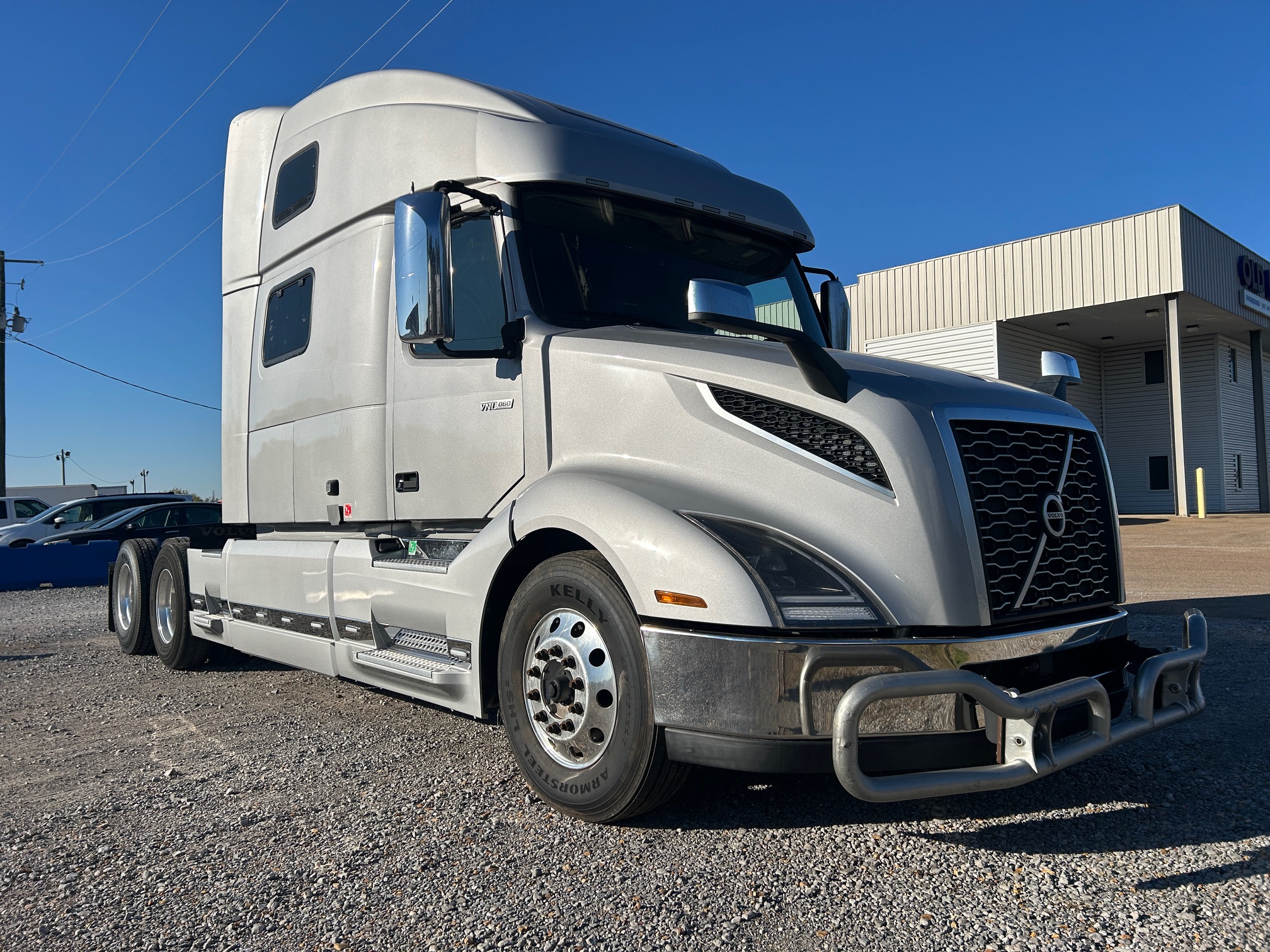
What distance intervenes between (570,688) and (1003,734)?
1504 millimetres

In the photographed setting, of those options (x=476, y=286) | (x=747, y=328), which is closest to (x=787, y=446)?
(x=747, y=328)

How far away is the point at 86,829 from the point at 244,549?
9.16ft

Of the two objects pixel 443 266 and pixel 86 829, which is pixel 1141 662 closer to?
pixel 443 266

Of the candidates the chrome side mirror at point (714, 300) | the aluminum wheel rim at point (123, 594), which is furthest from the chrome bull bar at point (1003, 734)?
the aluminum wheel rim at point (123, 594)

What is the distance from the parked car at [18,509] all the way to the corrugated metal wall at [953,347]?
2311 cm

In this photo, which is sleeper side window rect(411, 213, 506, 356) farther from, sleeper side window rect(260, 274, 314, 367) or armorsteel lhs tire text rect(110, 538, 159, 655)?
armorsteel lhs tire text rect(110, 538, 159, 655)

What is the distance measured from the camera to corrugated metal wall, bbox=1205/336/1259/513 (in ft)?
97.8

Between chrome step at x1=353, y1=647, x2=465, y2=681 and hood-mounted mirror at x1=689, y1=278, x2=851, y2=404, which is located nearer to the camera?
hood-mounted mirror at x1=689, y1=278, x2=851, y2=404

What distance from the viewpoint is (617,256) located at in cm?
433

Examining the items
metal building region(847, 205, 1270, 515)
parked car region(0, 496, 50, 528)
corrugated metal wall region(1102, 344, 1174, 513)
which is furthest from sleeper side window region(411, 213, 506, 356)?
corrugated metal wall region(1102, 344, 1174, 513)

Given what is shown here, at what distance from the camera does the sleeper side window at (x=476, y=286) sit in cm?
419

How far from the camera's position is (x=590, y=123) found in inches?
184

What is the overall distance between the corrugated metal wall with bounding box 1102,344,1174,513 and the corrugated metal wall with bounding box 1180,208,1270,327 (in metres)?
4.20

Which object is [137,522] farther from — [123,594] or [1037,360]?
[1037,360]
